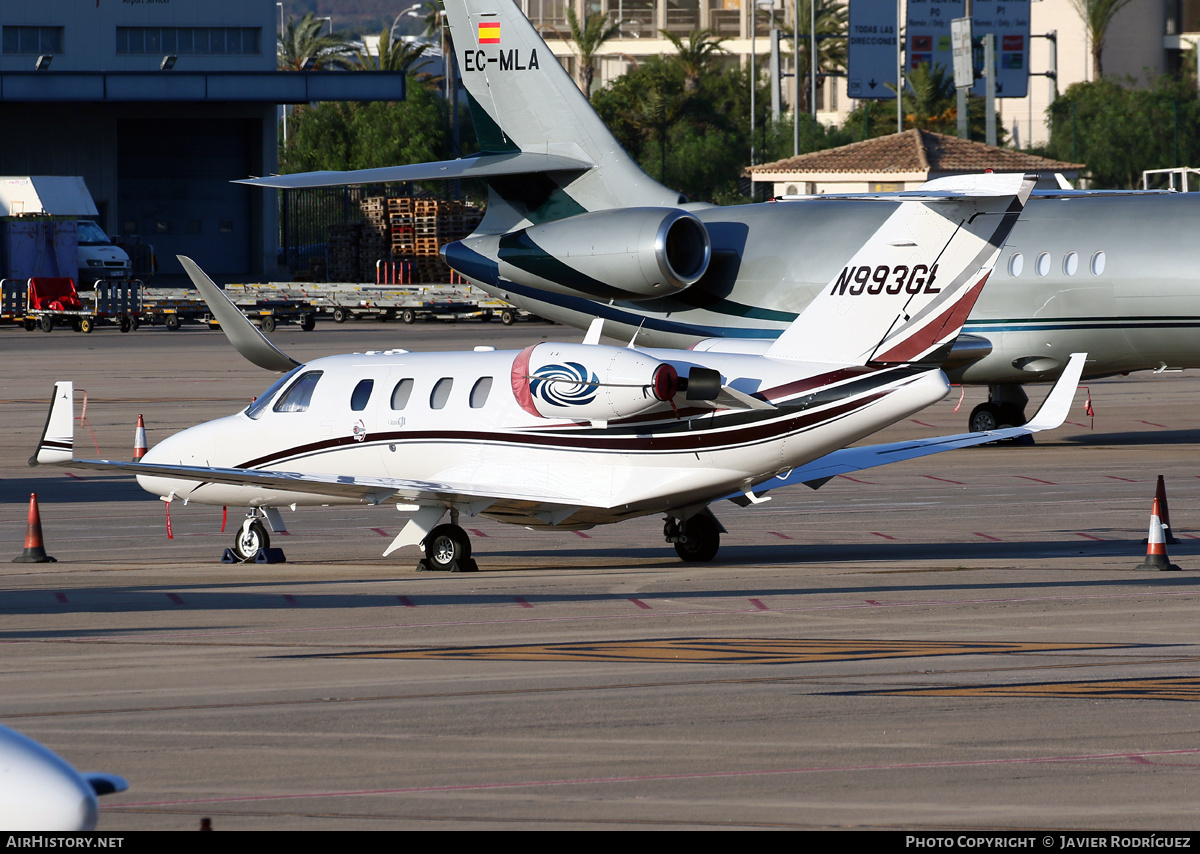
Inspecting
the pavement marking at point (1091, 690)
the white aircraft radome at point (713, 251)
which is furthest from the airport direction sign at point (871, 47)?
the pavement marking at point (1091, 690)

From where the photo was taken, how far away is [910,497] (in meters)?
24.6

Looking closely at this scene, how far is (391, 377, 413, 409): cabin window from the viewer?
63.5 feet

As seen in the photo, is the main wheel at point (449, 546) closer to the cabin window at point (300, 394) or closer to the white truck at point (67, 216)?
the cabin window at point (300, 394)

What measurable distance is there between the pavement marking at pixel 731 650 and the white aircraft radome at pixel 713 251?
15.3m

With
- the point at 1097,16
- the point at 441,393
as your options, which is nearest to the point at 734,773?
the point at 441,393

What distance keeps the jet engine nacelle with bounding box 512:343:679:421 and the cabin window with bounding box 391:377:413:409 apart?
58.3 inches

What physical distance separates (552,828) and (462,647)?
5.17 metres

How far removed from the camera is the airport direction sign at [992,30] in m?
82.9

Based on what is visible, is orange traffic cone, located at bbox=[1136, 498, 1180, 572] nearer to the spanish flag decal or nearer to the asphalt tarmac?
the asphalt tarmac

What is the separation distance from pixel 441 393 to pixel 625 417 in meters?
2.52

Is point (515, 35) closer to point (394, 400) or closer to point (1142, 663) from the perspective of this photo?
point (394, 400)

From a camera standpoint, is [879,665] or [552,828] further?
[879,665]

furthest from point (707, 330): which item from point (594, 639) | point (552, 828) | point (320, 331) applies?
point (320, 331)
